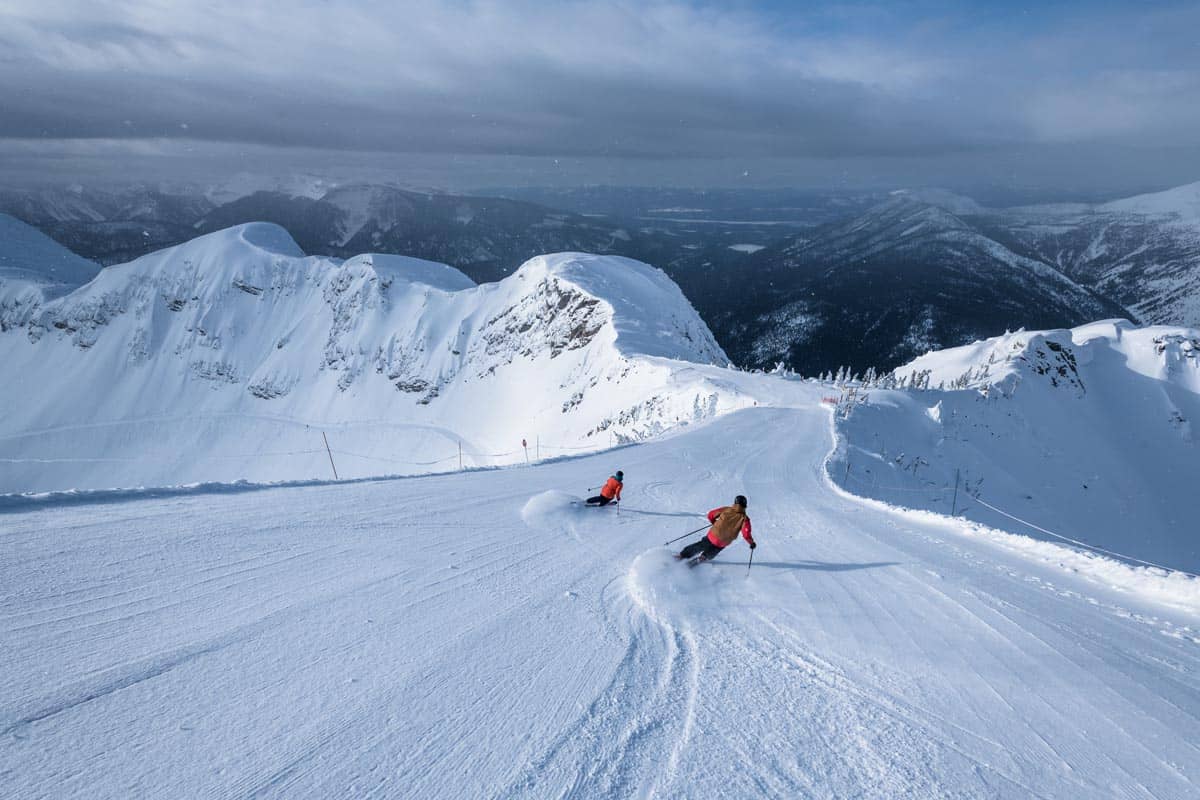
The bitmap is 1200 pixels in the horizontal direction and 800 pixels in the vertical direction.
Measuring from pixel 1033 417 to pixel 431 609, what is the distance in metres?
51.2

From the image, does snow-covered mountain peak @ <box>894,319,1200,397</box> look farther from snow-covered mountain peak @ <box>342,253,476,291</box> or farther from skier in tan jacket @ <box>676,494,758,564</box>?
snow-covered mountain peak @ <box>342,253,476,291</box>

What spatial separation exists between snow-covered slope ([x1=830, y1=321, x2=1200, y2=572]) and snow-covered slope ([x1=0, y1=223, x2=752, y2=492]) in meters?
9.29

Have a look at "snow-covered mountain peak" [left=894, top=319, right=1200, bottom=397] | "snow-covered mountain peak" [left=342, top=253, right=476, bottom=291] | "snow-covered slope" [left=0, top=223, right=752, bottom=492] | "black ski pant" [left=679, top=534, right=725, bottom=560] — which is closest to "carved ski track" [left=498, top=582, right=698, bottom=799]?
"black ski pant" [left=679, top=534, right=725, bottom=560]

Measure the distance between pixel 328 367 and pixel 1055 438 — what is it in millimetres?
90696

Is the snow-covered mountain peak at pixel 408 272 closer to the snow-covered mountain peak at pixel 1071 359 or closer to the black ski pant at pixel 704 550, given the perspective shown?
the snow-covered mountain peak at pixel 1071 359

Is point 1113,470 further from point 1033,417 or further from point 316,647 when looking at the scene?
point 316,647

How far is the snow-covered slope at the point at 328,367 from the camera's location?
173 feet

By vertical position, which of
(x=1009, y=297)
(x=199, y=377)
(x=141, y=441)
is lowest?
(x=141, y=441)

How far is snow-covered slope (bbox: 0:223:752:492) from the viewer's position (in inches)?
2073

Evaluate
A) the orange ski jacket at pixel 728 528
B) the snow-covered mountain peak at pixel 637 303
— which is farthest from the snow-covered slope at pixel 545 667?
the snow-covered mountain peak at pixel 637 303

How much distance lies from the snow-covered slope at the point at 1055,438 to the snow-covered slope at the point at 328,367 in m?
9.29

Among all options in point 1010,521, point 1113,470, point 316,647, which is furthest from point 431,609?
point 1113,470

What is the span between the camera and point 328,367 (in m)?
89.6

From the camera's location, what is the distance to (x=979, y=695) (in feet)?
16.0
